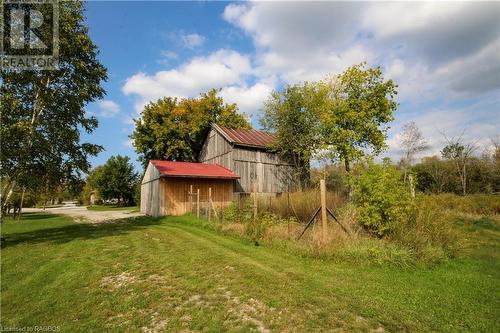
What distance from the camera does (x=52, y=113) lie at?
1251cm

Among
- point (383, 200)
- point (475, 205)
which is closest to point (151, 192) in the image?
point (383, 200)

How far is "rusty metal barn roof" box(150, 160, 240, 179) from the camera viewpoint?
20.8m

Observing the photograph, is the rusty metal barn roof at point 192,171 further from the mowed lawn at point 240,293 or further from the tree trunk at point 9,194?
the mowed lawn at point 240,293

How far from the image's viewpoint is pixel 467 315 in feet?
14.8

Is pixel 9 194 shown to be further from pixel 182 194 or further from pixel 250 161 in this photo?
pixel 250 161

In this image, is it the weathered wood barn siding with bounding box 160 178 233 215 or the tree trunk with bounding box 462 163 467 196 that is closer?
the weathered wood barn siding with bounding box 160 178 233 215

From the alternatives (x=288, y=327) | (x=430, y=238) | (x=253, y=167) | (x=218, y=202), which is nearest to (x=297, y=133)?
(x=253, y=167)

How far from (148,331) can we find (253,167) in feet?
68.1

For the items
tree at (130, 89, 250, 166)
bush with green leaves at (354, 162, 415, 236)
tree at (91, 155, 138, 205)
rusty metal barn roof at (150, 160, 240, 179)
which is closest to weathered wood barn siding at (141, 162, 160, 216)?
rusty metal barn roof at (150, 160, 240, 179)

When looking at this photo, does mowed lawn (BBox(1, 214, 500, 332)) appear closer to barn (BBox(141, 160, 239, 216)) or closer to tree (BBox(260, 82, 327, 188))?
barn (BBox(141, 160, 239, 216))
